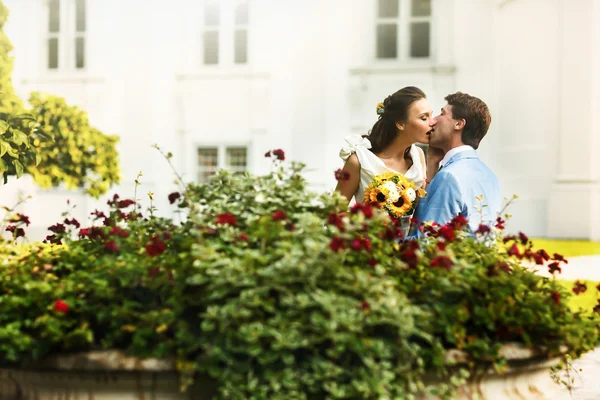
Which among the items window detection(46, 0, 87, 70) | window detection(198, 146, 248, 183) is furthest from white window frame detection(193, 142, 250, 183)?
window detection(46, 0, 87, 70)

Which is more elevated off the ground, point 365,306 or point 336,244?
point 336,244

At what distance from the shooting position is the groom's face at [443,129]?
4230 mm

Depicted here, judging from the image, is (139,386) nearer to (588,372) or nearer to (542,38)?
(588,372)

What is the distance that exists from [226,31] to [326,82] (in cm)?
246

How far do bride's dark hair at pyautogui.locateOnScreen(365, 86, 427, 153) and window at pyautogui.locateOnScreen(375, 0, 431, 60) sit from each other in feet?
36.0

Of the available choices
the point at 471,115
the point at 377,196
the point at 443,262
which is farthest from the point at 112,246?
the point at 471,115

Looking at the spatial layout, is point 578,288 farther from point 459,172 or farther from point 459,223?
point 459,172

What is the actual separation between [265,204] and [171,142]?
1286 centimetres

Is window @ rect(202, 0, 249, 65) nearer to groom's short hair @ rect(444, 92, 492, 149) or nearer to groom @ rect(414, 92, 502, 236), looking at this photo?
groom @ rect(414, 92, 502, 236)

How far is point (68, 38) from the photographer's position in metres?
16.4

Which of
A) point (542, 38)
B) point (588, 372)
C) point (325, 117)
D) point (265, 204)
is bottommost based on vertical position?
point (588, 372)

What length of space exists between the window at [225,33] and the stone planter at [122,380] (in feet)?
43.9

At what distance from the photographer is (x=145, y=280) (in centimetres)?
258

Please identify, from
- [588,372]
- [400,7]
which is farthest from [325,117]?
[588,372]
